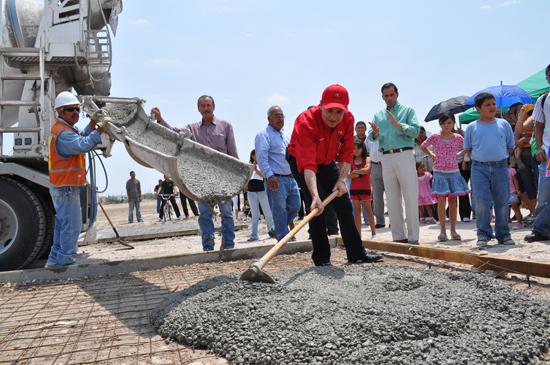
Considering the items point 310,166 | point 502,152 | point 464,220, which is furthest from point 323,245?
point 464,220

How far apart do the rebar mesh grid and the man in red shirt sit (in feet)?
1.56

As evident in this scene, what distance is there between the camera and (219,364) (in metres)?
1.96

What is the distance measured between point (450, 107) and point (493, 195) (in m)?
5.63

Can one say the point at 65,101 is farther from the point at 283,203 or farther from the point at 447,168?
the point at 447,168

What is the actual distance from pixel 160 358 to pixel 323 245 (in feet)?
6.11

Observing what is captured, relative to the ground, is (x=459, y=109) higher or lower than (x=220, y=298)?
higher

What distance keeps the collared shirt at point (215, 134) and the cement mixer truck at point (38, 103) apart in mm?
615

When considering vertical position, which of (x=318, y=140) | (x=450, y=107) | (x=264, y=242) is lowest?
(x=264, y=242)

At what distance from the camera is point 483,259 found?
10.8ft

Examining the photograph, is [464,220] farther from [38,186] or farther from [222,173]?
[38,186]

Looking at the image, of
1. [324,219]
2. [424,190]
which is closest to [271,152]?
[324,219]

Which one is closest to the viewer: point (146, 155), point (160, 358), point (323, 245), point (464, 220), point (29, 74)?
point (160, 358)

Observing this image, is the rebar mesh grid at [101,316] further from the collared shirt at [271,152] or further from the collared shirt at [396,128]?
the collared shirt at [396,128]

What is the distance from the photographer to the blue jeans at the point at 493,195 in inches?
177
